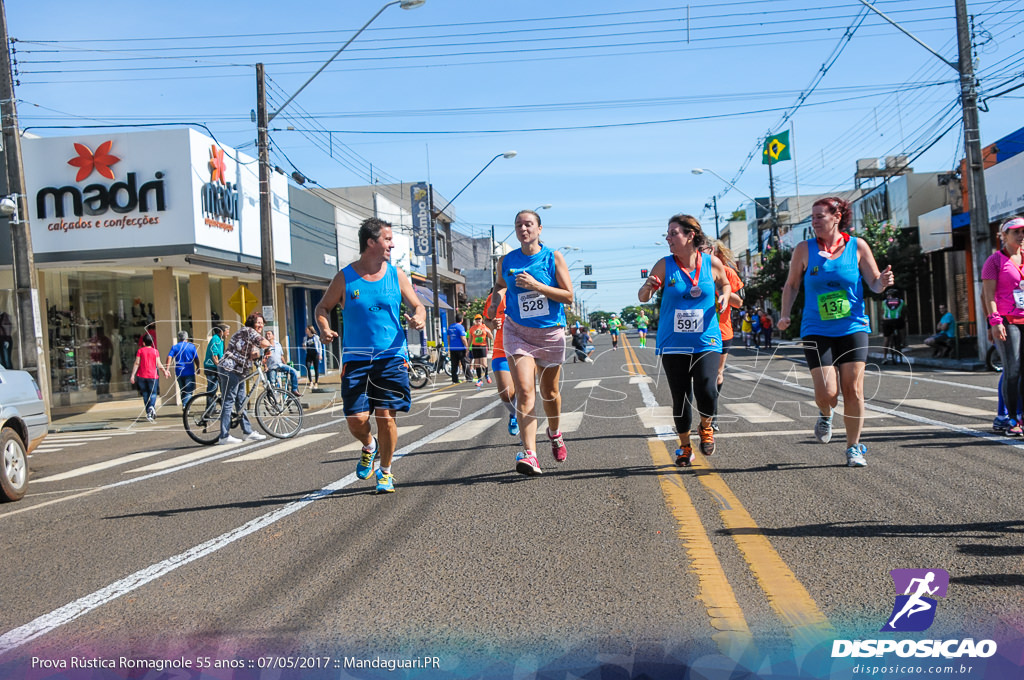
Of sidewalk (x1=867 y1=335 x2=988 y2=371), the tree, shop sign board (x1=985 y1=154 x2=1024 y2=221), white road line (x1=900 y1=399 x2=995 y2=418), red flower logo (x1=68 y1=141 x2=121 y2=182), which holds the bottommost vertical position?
sidewalk (x1=867 y1=335 x2=988 y2=371)

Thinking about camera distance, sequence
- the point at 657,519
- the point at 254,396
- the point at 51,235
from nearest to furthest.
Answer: the point at 657,519, the point at 254,396, the point at 51,235

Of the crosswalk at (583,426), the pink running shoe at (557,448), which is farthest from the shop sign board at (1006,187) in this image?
the pink running shoe at (557,448)

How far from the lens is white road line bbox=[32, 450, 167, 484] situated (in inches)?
413

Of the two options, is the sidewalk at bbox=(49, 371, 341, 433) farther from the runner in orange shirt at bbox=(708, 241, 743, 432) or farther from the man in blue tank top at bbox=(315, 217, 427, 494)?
the man in blue tank top at bbox=(315, 217, 427, 494)

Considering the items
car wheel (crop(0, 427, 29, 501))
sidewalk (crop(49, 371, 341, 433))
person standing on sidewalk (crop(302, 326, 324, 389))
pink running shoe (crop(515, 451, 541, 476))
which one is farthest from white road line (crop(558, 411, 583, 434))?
person standing on sidewalk (crop(302, 326, 324, 389))

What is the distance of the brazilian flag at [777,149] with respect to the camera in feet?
168

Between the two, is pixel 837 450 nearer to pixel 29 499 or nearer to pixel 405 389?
pixel 405 389

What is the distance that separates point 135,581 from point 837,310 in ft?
17.0

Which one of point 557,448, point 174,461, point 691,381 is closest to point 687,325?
point 691,381

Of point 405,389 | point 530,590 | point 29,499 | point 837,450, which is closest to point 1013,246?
point 837,450

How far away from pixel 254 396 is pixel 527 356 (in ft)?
22.7

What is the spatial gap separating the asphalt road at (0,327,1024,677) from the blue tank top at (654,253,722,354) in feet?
3.22

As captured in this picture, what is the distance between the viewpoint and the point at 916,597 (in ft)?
12.6

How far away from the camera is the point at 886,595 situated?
12.9 ft
